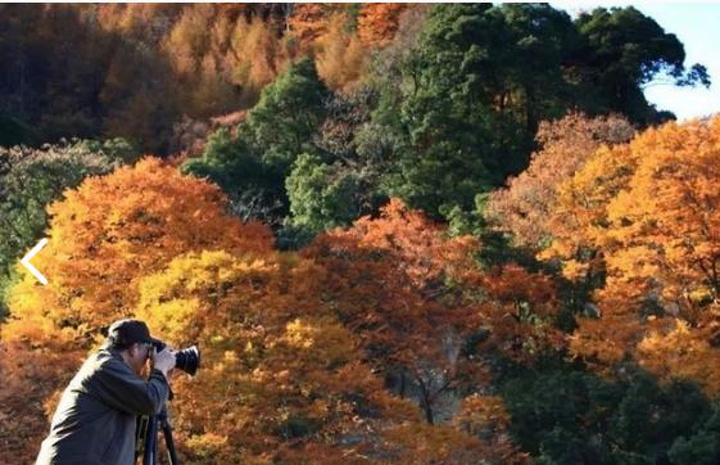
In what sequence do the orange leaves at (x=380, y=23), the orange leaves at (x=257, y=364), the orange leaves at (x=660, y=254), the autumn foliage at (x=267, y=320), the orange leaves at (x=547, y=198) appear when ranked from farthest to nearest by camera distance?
the orange leaves at (x=380, y=23), the orange leaves at (x=547, y=198), the orange leaves at (x=660, y=254), the autumn foliage at (x=267, y=320), the orange leaves at (x=257, y=364)

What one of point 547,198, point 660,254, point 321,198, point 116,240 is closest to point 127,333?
point 116,240

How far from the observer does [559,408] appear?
1429 cm

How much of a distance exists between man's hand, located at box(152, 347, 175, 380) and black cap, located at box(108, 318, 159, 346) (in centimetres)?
7

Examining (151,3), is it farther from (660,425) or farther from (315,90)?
(660,425)

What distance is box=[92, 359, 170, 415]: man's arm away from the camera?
290 centimetres

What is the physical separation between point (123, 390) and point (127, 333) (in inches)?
8.4

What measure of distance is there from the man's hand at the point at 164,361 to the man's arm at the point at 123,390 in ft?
0.40

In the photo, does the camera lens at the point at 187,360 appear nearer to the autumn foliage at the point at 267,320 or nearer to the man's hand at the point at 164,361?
the man's hand at the point at 164,361

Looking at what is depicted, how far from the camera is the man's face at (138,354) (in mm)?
3045

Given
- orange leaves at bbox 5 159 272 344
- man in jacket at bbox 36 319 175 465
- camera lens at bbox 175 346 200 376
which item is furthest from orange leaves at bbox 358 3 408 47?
man in jacket at bbox 36 319 175 465

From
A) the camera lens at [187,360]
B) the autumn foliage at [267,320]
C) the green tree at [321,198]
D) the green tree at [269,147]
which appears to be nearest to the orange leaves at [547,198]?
the autumn foliage at [267,320]

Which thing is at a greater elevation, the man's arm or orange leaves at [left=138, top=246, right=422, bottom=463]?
the man's arm

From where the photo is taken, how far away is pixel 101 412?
291 cm

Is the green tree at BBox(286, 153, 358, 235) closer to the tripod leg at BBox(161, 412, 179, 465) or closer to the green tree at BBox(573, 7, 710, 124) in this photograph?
the green tree at BBox(573, 7, 710, 124)
